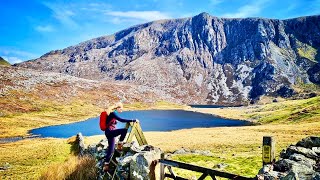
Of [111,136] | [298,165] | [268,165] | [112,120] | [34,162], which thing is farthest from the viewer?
[34,162]

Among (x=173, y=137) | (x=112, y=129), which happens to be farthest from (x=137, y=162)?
(x=173, y=137)

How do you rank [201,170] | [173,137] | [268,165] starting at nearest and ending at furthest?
[268,165], [201,170], [173,137]

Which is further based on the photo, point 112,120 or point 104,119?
point 112,120

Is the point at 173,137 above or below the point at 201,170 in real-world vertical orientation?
below

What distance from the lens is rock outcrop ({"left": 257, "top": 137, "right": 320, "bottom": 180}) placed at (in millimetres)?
12234

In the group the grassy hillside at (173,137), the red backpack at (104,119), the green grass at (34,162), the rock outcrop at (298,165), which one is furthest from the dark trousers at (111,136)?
the green grass at (34,162)

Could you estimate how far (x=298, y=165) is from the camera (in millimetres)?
13531

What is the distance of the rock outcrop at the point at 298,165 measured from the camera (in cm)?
1223

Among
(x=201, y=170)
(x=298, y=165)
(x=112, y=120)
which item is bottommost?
(x=201, y=170)

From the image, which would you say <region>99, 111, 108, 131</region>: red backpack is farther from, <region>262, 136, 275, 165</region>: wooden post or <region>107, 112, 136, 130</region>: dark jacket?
<region>262, 136, 275, 165</region>: wooden post

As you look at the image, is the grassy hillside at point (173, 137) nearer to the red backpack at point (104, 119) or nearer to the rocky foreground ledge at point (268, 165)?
the red backpack at point (104, 119)

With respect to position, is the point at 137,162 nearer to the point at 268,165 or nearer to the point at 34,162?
the point at 268,165

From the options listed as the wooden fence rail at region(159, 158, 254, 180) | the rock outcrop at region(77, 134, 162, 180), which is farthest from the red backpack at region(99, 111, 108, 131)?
the wooden fence rail at region(159, 158, 254, 180)

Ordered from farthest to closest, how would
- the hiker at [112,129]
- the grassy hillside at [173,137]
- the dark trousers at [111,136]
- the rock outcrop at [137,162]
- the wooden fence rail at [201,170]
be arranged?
the grassy hillside at [173,137] → the dark trousers at [111,136] → the hiker at [112,129] → the rock outcrop at [137,162] → the wooden fence rail at [201,170]
